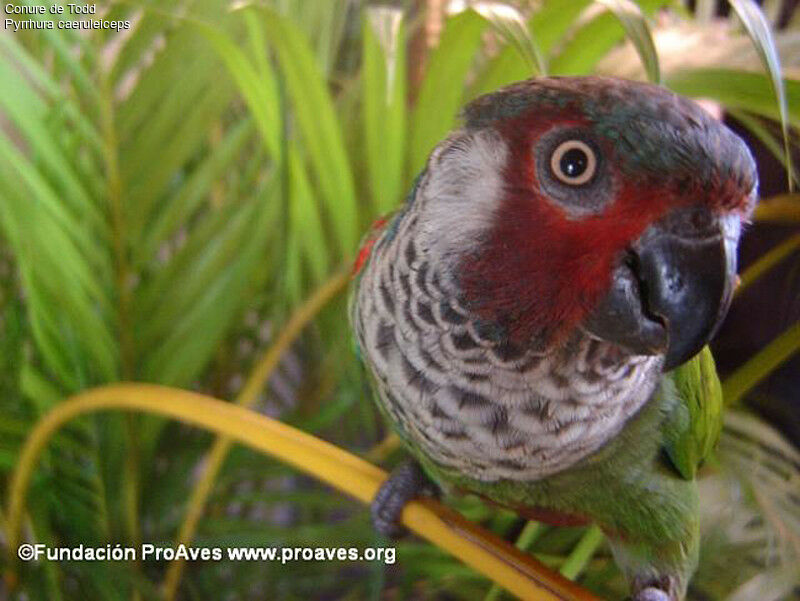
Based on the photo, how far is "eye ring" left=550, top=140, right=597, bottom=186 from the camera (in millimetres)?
277

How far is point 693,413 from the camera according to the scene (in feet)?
1.30

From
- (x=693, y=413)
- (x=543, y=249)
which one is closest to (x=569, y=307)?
(x=543, y=249)

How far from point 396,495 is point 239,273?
297mm

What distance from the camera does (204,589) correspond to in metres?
0.67

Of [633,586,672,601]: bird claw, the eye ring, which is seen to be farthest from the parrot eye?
[633,586,672,601]: bird claw

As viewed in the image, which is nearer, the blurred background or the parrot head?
the parrot head

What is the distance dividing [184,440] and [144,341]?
0.13 meters

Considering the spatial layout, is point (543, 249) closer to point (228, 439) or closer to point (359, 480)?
point (359, 480)

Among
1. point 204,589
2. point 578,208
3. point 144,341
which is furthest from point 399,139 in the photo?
point 204,589

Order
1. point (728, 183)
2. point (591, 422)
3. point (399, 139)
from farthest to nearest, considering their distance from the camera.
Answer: point (399, 139) < point (591, 422) < point (728, 183)

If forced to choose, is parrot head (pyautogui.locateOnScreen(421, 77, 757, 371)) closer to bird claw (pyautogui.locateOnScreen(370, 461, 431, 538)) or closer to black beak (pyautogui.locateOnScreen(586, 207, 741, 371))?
black beak (pyautogui.locateOnScreen(586, 207, 741, 371))

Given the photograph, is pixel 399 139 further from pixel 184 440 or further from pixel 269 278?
pixel 184 440

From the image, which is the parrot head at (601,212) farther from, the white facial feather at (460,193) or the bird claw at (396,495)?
the bird claw at (396,495)

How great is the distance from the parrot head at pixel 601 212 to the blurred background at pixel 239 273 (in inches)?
5.5
